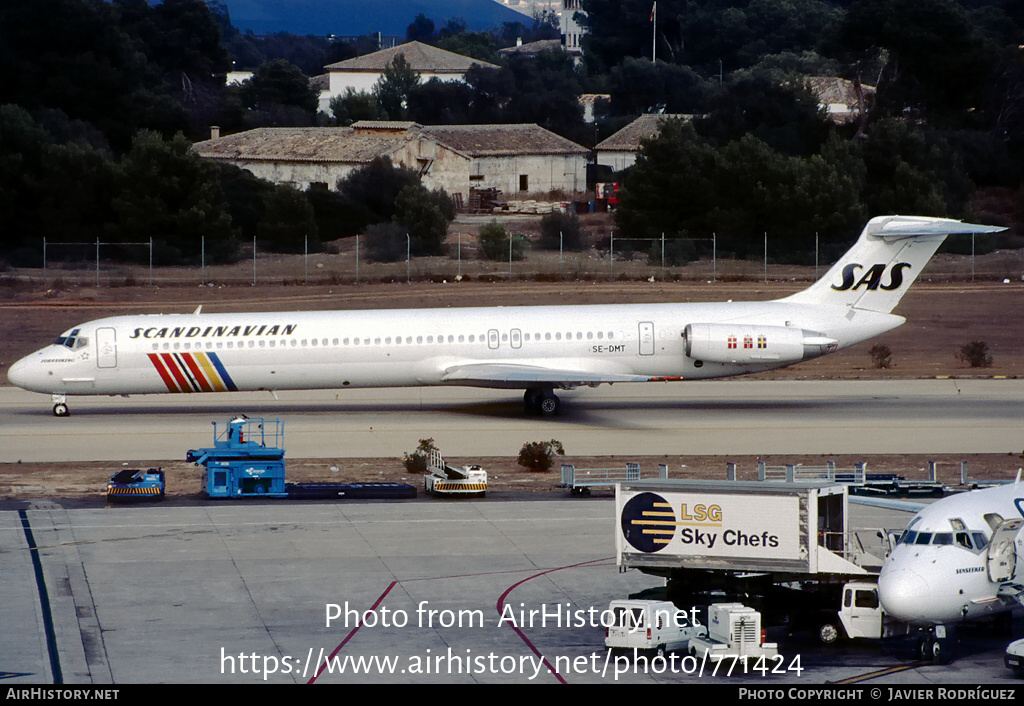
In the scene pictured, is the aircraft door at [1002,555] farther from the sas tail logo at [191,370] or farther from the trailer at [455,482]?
the sas tail logo at [191,370]

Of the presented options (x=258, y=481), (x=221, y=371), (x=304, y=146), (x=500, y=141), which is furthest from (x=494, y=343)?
(x=500, y=141)

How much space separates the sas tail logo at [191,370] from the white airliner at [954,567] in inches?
886

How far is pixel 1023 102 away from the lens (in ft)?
297

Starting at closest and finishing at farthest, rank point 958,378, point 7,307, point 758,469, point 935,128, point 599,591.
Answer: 1. point 599,591
2. point 758,469
3. point 958,378
4. point 7,307
5. point 935,128

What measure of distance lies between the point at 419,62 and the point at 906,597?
481ft

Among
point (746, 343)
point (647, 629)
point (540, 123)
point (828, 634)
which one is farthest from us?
point (540, 123)

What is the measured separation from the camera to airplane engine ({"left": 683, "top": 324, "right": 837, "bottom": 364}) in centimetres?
3666

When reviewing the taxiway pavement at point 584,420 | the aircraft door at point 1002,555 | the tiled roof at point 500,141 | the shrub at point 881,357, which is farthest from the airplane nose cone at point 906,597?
the tiled roof at point 500,141

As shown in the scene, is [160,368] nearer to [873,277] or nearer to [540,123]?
[873,277]

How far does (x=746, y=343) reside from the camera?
120ft

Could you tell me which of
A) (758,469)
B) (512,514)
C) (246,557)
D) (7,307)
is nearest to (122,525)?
(246,557)

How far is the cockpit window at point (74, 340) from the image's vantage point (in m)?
36.8
